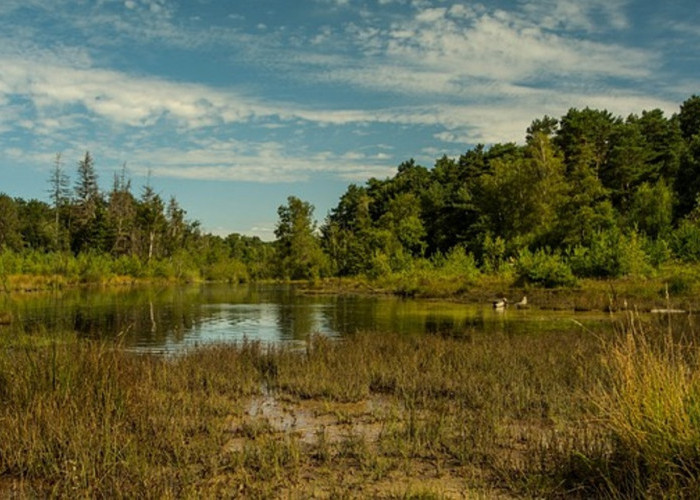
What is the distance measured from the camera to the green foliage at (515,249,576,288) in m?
35.7

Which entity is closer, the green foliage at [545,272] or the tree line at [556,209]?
the green foliage at [545,272]

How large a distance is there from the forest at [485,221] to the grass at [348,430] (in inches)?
1052

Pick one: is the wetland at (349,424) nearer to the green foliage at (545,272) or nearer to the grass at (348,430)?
the grass at (348,430)

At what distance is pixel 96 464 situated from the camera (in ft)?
19.3

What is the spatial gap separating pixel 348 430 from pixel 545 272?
3152cm

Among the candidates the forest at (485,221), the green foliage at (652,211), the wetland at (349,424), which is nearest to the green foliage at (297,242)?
the forest at (485,221)

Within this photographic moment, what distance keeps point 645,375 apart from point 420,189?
284 ft

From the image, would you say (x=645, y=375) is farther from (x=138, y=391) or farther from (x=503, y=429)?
(x=138, y=391)

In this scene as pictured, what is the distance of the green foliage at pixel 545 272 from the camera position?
117ft

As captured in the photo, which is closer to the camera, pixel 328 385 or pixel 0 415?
pixel 0 415

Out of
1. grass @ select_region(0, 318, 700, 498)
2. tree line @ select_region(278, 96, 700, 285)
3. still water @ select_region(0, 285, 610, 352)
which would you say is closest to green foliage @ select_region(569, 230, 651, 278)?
tree line @ select_region(278, 96, 700, 285)

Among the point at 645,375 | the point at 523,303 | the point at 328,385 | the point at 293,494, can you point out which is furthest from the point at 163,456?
the point at 523,303

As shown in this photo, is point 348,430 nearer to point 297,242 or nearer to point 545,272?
point 545,272

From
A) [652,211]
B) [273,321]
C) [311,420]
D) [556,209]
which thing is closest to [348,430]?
[311,420]
